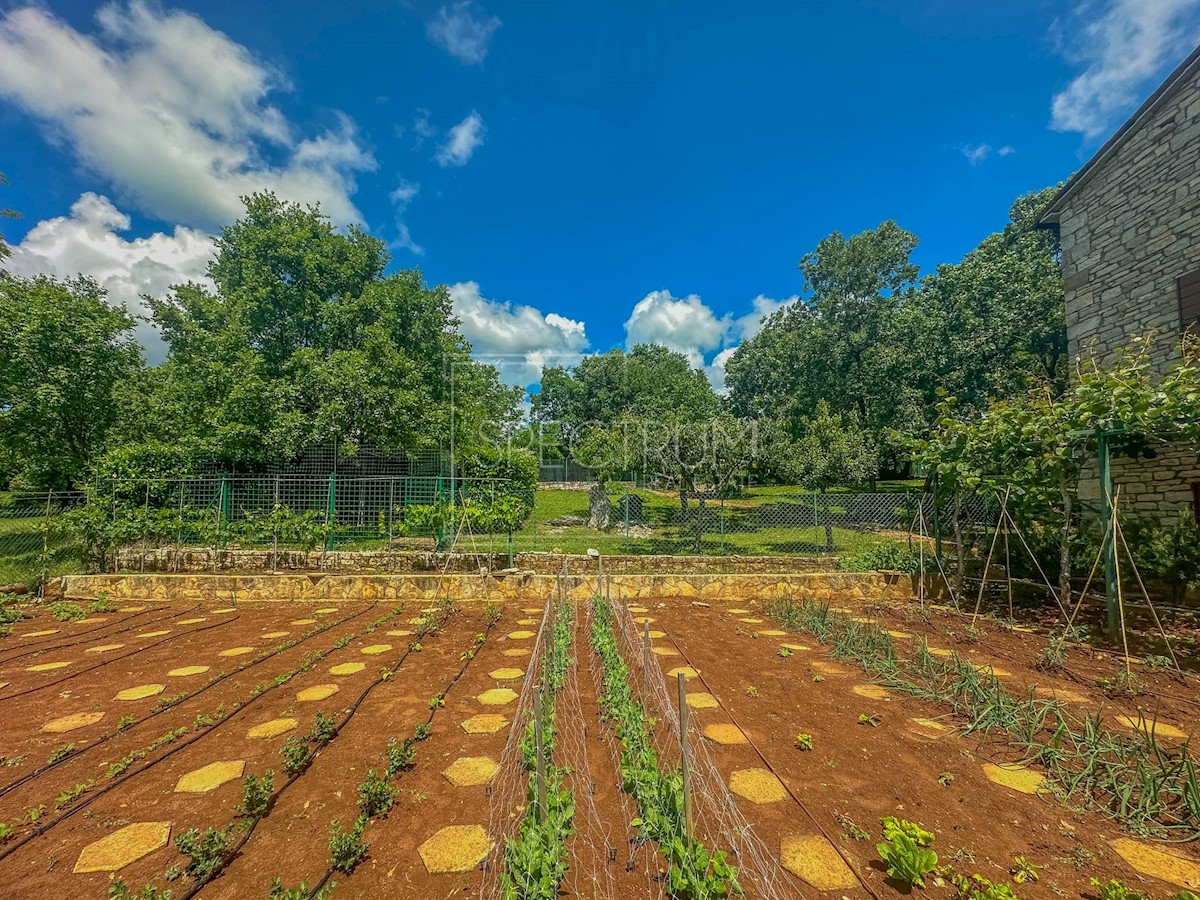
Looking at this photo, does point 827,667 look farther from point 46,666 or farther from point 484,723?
point 46,666

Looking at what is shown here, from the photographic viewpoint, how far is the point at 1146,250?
25.2ft

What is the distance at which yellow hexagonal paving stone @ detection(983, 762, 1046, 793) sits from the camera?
8.21ft

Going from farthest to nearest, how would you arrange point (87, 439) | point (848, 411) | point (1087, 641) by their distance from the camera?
point (848, 411)
point (87, 439)
point (1087, 641)

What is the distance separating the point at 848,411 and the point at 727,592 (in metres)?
15.6

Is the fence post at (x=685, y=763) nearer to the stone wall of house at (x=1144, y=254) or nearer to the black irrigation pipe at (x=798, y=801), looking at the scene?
the black irrigation pipe at (x=798, y=801)

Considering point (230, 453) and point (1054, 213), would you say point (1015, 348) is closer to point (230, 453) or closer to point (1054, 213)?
point (1054, 213)

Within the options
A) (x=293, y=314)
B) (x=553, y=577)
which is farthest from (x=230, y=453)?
(x=553, y=577)

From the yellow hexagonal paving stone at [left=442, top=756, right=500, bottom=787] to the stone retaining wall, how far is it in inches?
182

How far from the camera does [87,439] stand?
472 inches

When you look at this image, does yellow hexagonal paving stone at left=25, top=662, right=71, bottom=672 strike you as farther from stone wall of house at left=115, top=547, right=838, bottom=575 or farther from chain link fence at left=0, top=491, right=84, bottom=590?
chain link fence at left=0, top=491, right=84, bottom=590

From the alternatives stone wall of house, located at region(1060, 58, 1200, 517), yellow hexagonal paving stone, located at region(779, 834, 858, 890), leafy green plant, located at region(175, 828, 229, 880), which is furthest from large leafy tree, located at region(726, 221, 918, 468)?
leafy green plant, located at region(175, 828, 229, 880)

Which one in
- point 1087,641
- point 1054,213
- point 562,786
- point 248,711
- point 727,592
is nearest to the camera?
point 562,786

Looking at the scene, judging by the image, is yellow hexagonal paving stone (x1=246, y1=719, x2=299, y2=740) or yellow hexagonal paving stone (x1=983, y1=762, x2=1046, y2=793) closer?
yellow hexagonal paving stone (x1=983, y1=762, x2=1046, y2=793)

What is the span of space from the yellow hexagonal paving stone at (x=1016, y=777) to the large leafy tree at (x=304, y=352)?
1374cm
